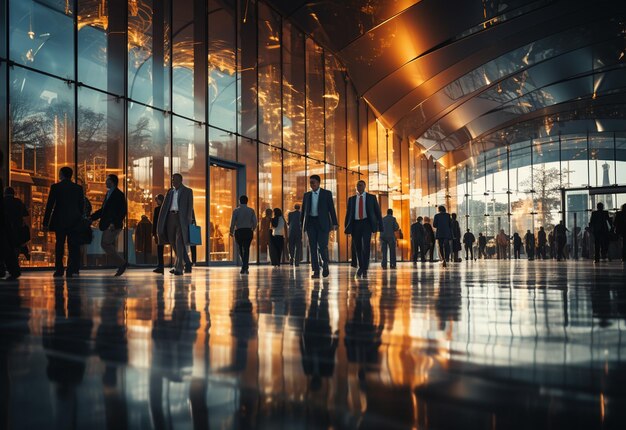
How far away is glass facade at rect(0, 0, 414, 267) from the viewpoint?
16109 mm

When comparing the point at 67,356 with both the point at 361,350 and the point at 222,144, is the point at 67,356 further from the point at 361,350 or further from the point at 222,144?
the point at 222,144

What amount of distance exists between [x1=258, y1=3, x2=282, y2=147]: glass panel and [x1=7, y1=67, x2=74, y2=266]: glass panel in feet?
29.2

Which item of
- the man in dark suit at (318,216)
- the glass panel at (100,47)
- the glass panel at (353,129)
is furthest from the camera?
the glass panel at (353,129)

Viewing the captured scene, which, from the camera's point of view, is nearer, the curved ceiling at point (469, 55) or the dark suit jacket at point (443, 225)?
the dark suit jacket at point (443, 225)

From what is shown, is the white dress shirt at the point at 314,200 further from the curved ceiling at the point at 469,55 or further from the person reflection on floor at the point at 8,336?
the curved ceiling at the point at 469,55

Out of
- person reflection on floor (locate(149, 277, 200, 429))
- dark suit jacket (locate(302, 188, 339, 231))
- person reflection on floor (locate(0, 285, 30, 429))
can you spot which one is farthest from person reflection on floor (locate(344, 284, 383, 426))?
dark suit jacket (locate(302, 188, 339, 231))

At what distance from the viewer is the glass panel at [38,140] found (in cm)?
1549

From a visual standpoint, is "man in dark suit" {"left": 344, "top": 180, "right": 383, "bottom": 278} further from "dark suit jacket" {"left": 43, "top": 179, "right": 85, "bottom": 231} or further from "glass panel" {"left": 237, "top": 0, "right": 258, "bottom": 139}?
"glass panel" {"left": 237, "top": 0, "right": 258, "bottom": 139}

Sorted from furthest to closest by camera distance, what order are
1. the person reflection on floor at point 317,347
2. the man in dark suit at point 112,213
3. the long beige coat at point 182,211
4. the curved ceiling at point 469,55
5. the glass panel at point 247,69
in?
the curved ceiling at point 469,55, the glass panel at point 247,69, the long beige coat at point 182,211, the man in dark suit at point 112,213, the person reflection on floor at point 317,347

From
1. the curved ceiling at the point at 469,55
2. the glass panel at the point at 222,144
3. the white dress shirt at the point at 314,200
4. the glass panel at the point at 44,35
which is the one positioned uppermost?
the curved ceiling at the point at 469,55

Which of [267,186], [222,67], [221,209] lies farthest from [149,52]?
[267,186]

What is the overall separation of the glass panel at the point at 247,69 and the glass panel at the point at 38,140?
753 centimetres

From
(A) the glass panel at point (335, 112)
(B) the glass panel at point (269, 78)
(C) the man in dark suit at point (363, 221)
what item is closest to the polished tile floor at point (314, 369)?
(C) the man in dark suit at point (363, 221)

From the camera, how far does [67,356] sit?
2.81 meters
